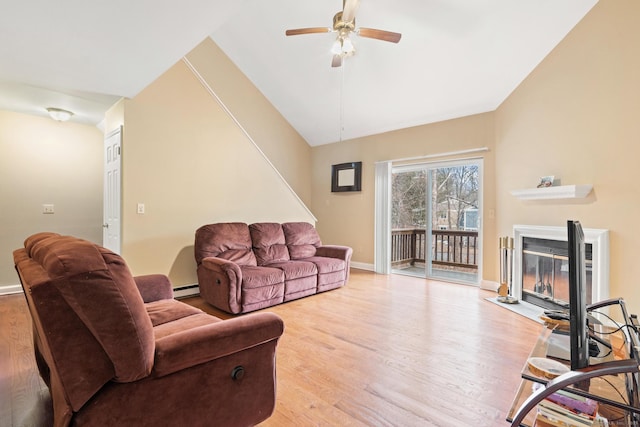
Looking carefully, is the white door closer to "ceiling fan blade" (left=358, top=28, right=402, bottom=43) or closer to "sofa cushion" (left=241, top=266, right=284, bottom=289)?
"sofa cushion" (left=241, top=266, right=284, bottom=289)

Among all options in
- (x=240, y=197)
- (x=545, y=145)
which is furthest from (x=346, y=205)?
(x=545, y=145)

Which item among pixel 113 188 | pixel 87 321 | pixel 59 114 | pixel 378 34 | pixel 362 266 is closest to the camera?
pixel 87 321

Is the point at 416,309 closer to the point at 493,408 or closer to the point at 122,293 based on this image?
the point at 493,408

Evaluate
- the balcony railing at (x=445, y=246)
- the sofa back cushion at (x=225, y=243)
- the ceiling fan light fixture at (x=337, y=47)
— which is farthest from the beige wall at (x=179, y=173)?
the balcony railing at (x=445, y=246)

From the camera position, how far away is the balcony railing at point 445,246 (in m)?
5.45

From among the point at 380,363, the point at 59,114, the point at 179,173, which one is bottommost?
the point at 380,363

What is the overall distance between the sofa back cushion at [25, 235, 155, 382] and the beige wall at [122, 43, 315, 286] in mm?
2686

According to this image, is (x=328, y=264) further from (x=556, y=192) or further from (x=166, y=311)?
Result: (x=556, y=192)

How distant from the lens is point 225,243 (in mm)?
3967

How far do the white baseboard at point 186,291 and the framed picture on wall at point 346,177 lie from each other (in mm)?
3411

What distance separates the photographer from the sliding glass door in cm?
500

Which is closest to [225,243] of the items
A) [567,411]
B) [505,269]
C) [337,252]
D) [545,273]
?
[337,252]

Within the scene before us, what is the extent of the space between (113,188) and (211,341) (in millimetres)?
3325

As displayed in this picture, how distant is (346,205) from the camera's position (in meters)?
6.34
